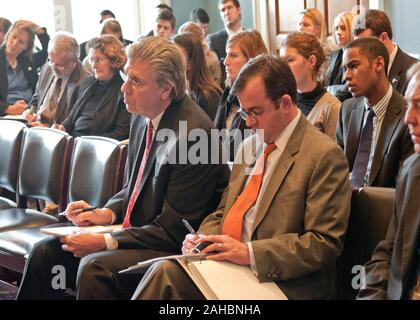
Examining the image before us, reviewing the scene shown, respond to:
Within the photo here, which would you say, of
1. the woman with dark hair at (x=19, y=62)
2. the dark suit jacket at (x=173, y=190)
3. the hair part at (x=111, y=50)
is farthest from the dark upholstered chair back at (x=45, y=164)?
the woman with dark hair at (x=19, y=62)

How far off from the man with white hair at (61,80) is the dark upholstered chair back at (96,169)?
194cm

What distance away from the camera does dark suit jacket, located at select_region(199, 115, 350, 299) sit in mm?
2473

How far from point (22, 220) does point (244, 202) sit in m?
1.77

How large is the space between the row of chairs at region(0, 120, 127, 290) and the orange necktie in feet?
3.64

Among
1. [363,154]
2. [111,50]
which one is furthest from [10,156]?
[363,154]

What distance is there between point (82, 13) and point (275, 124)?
7.82m

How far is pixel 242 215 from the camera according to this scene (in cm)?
270

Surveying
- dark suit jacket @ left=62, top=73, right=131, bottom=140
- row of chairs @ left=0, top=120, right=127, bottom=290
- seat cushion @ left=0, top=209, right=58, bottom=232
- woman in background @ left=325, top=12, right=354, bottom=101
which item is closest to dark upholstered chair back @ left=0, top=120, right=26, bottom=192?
row of chairs @ left=0, top=120, right=127, bottom=290

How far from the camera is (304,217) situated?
2.54m

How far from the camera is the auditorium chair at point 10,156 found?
4430 mm

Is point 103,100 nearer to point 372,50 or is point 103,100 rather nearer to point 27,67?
point 27,67

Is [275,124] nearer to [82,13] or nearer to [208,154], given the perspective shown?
[208,154]
